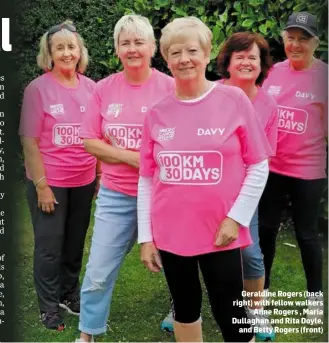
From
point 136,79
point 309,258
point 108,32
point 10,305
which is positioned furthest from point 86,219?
point 108,32

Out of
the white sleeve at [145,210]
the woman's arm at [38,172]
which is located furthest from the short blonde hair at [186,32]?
the woman's arm at [38,172]

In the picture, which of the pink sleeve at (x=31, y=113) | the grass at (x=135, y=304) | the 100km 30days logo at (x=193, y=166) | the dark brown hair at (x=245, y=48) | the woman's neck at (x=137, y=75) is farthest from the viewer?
the grass at (x=135, y=304)

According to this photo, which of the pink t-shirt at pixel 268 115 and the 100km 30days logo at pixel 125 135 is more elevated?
the pink t-shirt at pixel 268 115

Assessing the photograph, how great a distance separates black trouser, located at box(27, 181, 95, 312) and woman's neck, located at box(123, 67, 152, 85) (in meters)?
0.65

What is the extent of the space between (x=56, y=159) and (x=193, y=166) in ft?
3.14

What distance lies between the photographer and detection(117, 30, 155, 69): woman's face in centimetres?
250

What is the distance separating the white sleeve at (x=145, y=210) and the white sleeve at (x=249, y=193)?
30 cm

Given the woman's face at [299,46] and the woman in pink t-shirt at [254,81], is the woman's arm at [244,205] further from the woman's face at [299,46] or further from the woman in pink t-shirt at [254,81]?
the woman's face at [299,46]

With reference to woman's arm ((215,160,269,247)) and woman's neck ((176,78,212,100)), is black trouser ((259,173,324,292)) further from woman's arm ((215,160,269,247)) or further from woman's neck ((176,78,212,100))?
woman's neck ((176,78,212,100))

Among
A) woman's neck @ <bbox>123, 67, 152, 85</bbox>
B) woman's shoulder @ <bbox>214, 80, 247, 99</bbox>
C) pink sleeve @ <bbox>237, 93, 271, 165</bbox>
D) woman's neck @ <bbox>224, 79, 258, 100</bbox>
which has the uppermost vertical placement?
woman's neck @ <bbox>123, 67, 152, 85</bbox>

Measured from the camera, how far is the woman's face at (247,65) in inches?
104

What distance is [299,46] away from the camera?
2.71 m

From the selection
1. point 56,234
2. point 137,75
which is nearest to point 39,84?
point 137,75

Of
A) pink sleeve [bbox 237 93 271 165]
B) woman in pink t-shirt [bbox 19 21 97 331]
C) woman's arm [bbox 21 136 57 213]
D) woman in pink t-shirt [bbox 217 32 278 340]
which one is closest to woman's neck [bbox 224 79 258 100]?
woman in pink t-shirt [bbox 217 32 278 340]
